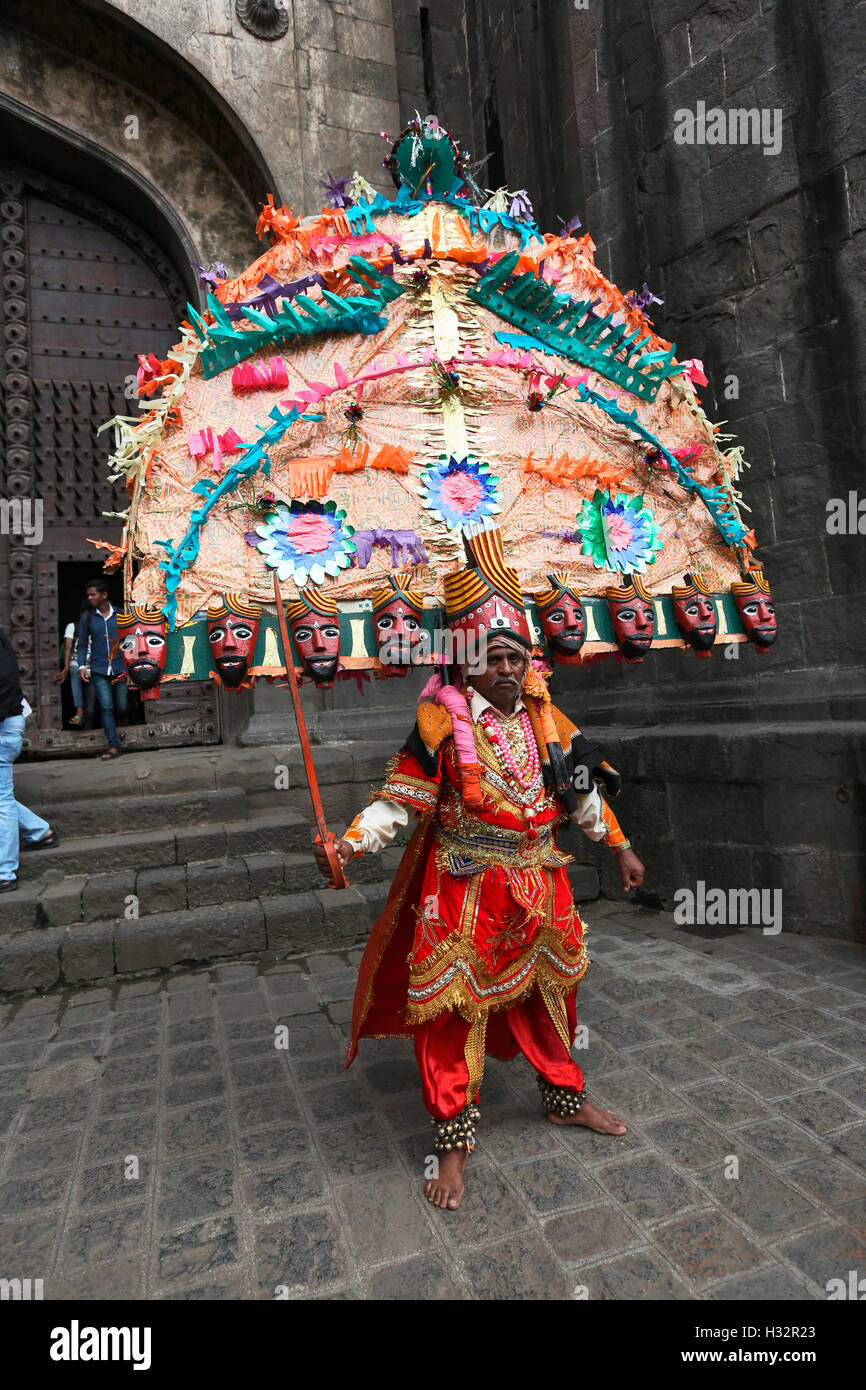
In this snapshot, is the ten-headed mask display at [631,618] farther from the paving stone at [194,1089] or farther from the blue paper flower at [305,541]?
the paving stone at [194,1089]

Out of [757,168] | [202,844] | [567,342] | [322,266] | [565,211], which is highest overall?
[565,211]

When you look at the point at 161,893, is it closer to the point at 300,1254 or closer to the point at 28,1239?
the point at 28,1239

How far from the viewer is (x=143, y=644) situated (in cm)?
232

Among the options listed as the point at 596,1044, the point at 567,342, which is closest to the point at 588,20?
the point at 567,342

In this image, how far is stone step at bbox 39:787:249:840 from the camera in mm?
5637

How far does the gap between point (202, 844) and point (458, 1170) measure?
352 cm

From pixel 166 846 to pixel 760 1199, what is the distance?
14.1ft

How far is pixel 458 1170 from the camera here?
8.34ft

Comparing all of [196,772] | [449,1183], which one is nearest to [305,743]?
[449,1183]

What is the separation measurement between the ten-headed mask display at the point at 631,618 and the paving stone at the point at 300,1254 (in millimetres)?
2217

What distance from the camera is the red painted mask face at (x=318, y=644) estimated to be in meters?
2.45

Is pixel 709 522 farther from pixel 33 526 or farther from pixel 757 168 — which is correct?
pixel 33 526

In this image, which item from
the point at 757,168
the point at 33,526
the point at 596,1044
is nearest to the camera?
the point at 596,1044

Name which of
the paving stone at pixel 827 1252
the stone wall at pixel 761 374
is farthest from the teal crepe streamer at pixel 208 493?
the stone wall at pixel 761 374
